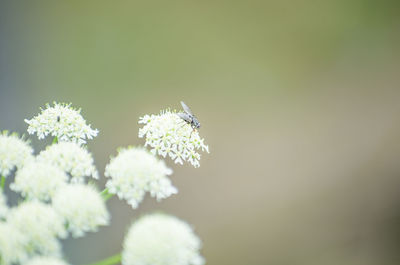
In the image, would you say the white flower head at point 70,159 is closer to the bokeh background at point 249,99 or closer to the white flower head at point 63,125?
the white flower head at point 63,125

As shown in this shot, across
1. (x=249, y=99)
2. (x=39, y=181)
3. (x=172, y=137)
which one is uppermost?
(x=249, y=99)

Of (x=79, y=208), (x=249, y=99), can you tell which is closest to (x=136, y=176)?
(x=79, y=208)

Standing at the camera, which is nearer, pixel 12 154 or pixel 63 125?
pixel 12 154

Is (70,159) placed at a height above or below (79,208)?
above

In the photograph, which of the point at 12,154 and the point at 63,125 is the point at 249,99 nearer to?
the point at 63,125

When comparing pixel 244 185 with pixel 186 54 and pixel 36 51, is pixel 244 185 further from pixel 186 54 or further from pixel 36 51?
pixel 36 51

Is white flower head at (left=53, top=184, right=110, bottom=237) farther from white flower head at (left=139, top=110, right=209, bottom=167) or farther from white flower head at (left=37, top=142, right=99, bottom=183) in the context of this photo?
white flower head at (left=139, top=110, right=209, bottom=167)

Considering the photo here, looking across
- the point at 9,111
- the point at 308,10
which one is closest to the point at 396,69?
the point at 308,10

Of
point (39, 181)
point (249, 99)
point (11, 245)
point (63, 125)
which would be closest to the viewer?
point (11, 245)
